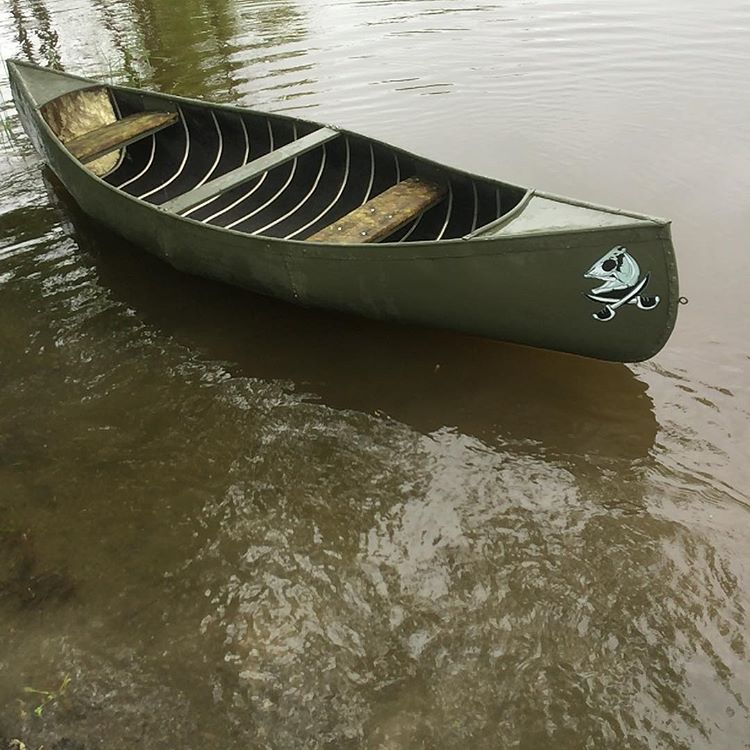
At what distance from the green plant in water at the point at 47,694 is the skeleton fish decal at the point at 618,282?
3.58 metres

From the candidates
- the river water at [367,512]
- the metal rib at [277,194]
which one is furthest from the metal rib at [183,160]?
the metal rib at [277,194]

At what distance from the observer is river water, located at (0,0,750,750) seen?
11.2 feet

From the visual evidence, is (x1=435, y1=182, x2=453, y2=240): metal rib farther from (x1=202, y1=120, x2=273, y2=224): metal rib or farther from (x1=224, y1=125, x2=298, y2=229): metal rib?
(x1=202, y1=120, x2=273, y2=224): metal rib

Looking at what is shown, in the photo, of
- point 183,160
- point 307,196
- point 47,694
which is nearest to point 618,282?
point 307,196

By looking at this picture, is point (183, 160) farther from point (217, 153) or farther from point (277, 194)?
point (277, 194)

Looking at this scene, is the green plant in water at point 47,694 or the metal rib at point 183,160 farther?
the metal rib at point 183,160

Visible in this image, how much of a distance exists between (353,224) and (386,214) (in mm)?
271

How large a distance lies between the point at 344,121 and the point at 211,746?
823cm

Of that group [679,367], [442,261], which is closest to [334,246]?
[442,261]

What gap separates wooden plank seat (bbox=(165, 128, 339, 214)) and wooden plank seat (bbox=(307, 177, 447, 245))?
908 mm

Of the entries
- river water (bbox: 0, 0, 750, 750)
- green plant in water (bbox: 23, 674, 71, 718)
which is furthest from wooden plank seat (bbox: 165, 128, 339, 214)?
green plant in water (bbox: 23, 674, 71, 718)

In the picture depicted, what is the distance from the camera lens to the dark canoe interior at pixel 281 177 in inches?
220

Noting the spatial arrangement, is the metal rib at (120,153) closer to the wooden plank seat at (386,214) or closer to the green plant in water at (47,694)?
the wooden plank seat at (386,214)

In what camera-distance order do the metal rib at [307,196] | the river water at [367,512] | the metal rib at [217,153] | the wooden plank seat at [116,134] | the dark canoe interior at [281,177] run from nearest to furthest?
the river water at [367,512] < the dark canoe interior at [281,177] < the metal rib at [307,196] < the wooden plank seat at [116,134] < the metal rib at [217,153]
